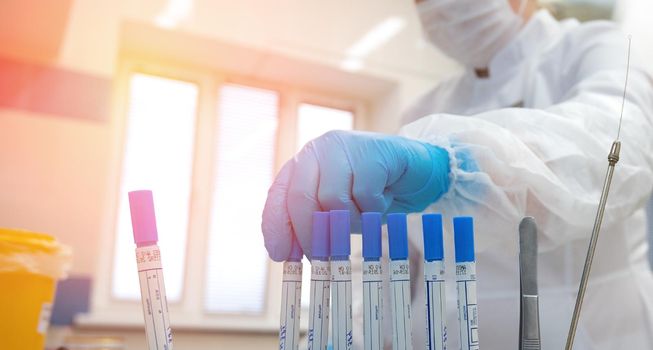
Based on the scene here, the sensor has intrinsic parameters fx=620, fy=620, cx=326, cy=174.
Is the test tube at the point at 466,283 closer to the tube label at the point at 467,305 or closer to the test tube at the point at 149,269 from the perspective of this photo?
the tube label at the point at 467,305

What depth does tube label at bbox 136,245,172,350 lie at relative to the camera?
45 cm

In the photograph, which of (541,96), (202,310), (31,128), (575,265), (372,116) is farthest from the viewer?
(372,116)

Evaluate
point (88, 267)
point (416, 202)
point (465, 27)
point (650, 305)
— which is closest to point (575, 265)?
point (650, 305)

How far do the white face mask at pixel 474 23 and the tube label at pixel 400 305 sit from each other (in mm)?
724

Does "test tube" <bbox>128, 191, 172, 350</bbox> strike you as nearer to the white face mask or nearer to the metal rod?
the metal rod

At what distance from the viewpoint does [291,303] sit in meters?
0.49

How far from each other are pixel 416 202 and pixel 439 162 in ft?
0.16

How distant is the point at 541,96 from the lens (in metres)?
0.95

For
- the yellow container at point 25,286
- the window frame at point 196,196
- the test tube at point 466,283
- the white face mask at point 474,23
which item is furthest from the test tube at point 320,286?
the window frame at point 196,196

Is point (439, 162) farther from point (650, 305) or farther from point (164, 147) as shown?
point (164, 147)

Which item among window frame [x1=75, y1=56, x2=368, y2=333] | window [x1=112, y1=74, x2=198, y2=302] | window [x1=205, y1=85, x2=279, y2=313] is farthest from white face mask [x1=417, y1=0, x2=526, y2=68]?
window [x1=112, y1=74, x2=198, y2=302]

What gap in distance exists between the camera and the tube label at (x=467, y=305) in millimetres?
470

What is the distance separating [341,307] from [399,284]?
0.16ft

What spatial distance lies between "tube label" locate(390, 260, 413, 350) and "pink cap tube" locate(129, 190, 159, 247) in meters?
0.18
